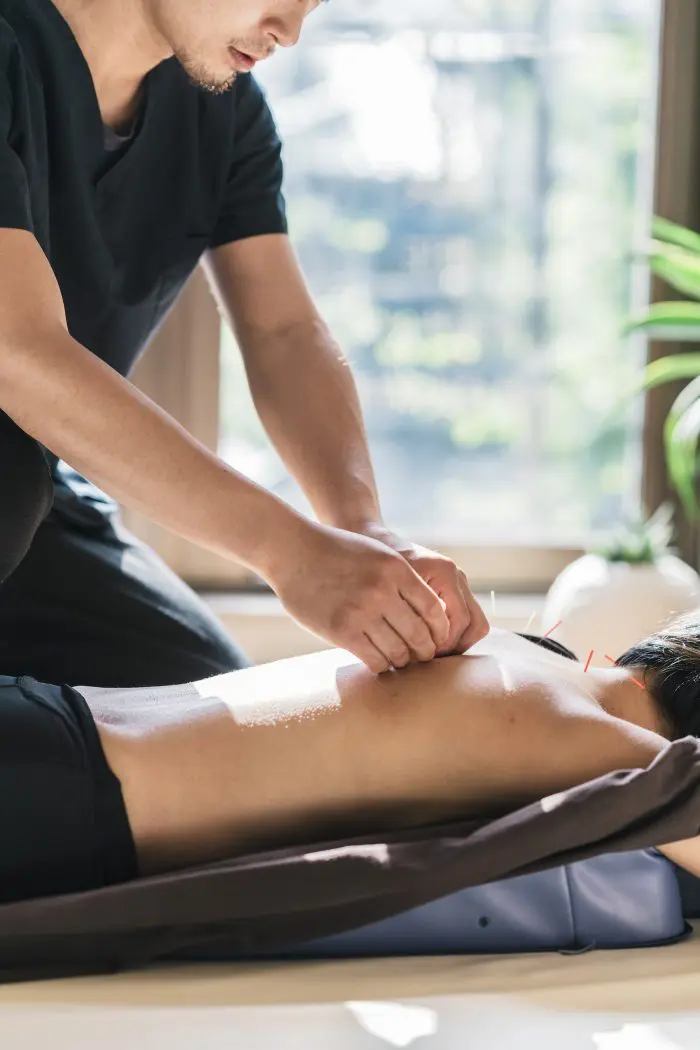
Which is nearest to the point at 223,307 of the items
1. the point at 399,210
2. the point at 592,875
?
the point at 592,875

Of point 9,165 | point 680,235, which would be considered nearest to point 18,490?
point 9,165

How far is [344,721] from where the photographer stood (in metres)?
1.21

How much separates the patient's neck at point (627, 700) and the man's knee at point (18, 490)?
656 mm

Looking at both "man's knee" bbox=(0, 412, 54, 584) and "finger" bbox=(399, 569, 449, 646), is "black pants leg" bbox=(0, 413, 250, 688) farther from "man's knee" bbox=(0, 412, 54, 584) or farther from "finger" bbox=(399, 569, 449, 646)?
"finger" bbox=(399, 569, 449, 646)

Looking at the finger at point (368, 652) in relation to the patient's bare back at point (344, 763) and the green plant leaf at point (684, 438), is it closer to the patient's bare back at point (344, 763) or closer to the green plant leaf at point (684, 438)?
the patient's bare back at point (344, 763)

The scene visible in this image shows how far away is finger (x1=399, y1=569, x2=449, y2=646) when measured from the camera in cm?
126

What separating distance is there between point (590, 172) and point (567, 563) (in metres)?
1.02

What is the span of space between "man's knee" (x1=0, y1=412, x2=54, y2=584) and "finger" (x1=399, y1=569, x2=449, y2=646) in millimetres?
477

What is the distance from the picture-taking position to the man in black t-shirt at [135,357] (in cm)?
133

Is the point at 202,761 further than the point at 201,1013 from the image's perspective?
Yes

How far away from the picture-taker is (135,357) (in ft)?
6.40

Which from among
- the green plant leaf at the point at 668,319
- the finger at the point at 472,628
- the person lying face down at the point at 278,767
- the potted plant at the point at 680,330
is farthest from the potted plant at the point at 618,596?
the person lying face down at the point at 278,767

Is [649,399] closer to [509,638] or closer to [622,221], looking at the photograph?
[622,221]

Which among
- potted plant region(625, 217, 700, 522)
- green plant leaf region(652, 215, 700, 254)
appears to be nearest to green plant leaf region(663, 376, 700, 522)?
potted plant region(625, 217, 700, 522)
